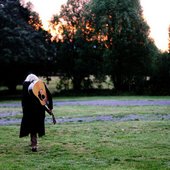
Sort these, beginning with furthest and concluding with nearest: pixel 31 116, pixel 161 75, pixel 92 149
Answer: pixel 161 75 < pixel 92 149 < pixel 31 116

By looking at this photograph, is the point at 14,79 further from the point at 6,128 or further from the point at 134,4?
the point at 6,128

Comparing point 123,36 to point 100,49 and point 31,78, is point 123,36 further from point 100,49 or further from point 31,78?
point 31,78

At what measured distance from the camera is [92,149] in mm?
10609

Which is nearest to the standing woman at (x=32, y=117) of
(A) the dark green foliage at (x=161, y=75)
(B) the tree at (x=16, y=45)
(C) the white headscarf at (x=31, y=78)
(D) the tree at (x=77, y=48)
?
(C) the white headscarf at (x=31, y=78)

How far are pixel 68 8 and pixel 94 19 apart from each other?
558 cm

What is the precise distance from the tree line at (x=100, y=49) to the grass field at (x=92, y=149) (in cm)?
3246

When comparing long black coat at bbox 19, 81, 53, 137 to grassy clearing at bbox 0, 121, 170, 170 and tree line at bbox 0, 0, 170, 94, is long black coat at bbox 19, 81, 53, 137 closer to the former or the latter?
grassy clearing at bbox 0, 121, 170, 170

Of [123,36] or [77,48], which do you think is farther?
[77,48]

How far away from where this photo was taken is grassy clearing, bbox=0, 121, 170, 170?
8703mm

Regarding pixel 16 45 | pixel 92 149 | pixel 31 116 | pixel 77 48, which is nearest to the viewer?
pixel 31 116

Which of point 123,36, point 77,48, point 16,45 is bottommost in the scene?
point 16,45

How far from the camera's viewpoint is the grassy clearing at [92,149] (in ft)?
28.6

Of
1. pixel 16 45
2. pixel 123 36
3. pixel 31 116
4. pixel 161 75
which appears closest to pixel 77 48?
pixel 123 36

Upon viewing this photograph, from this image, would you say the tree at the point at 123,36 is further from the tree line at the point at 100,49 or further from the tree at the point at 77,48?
the tree at the point at 77,48
